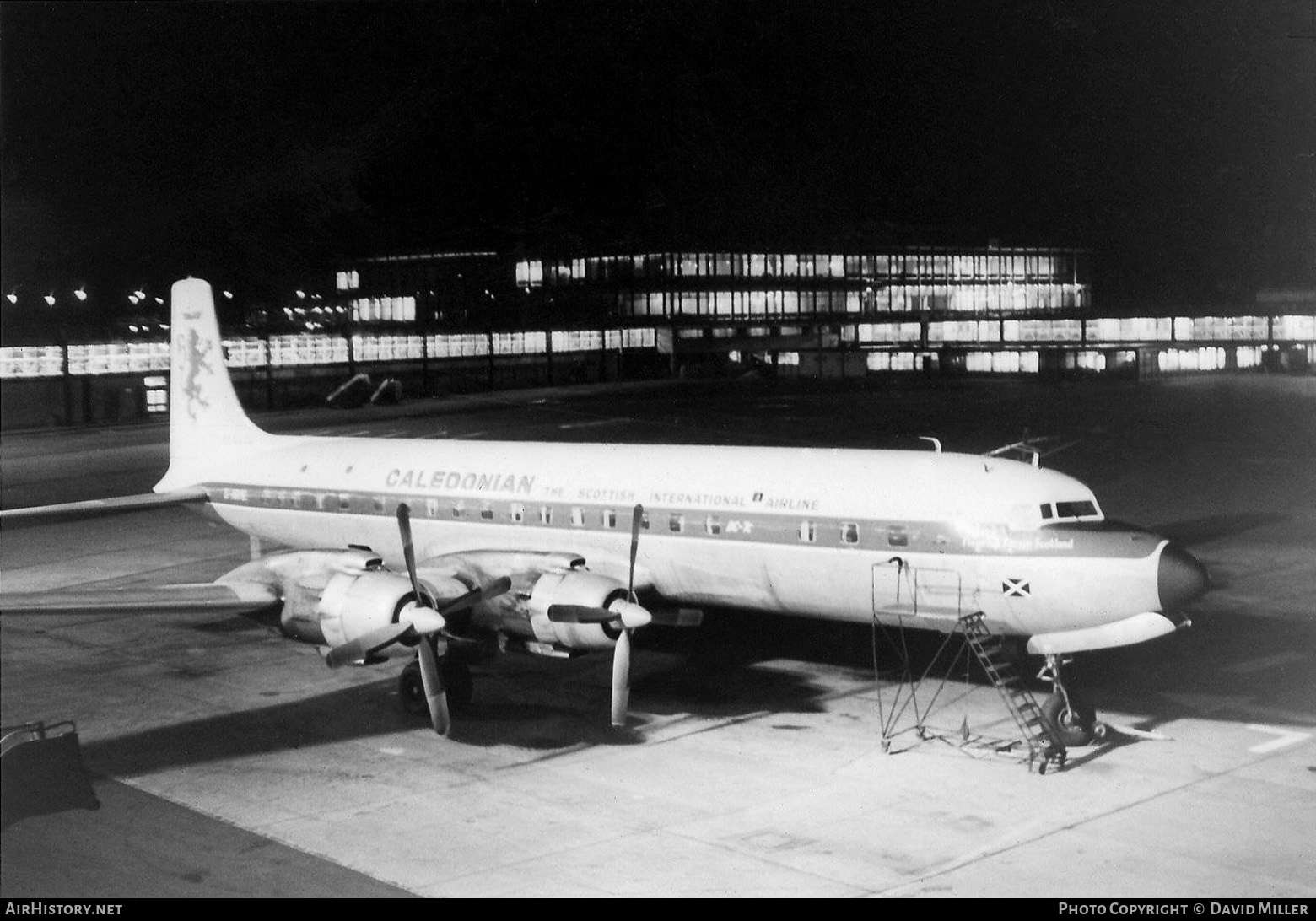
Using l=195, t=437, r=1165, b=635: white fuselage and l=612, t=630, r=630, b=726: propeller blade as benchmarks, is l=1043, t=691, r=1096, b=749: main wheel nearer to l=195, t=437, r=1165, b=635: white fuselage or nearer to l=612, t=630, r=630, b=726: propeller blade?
l=195, t=437, r=1165, b=635: white fuselage

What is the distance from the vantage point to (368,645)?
61.1 feet

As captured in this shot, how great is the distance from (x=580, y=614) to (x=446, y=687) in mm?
3129

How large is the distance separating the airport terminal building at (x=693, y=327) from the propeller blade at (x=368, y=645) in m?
64.6

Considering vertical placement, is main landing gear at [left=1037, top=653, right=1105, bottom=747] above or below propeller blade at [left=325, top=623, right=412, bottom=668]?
below

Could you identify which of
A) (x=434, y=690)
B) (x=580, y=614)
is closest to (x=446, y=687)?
(x=434, y=690)

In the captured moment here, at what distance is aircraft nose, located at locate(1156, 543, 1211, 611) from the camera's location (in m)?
17.9

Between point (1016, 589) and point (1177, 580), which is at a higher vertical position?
point (1177, 580)

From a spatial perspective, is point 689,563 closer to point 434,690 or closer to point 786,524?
point 786,524

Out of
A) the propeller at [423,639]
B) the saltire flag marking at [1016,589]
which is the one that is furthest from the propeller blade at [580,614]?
the saltire flag marking at [1016,589]

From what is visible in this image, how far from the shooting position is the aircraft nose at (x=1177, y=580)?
706 inches

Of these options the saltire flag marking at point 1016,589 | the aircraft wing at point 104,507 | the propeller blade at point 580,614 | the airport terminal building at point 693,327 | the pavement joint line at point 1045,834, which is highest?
the airport terminal building at point 693,327

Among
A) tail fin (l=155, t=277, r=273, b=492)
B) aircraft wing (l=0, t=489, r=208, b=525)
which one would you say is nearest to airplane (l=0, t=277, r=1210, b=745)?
aircraft wing (l=0, t=489, r=208, b=525)

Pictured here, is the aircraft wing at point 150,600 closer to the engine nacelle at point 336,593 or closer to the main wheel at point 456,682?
the engine nacelle at point 336,593
